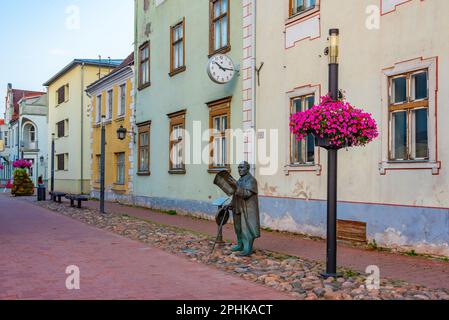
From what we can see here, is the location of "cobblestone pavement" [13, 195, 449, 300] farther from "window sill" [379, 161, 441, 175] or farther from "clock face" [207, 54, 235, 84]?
"clock face" [207, 54, 235, 84]

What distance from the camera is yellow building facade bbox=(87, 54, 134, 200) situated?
23.7 meters

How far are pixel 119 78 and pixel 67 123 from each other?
14.4 meters

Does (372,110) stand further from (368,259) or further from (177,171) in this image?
(177,171)

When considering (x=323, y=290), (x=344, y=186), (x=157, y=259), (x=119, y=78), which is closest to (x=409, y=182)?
(x=344, y=186)

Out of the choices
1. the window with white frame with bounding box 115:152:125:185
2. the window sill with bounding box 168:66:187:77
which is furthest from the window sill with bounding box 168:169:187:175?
the window with white frame with bounding box 115:152:125:185

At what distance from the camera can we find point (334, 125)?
22.0 ft

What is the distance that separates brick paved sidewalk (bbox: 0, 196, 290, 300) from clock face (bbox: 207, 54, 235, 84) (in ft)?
17.5

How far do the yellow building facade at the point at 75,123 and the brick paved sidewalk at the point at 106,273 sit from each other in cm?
2352

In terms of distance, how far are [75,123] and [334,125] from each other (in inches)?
1251

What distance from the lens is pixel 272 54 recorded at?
524 inches

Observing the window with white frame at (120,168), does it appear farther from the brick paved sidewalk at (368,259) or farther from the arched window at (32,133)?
the arched window at (32,133)

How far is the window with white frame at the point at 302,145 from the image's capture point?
1211cm

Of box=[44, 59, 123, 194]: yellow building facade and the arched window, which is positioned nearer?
box=[44, 59, 123, 194]: yellow building facade

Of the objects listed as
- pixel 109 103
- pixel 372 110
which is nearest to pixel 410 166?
Answer: pixel 372 110
